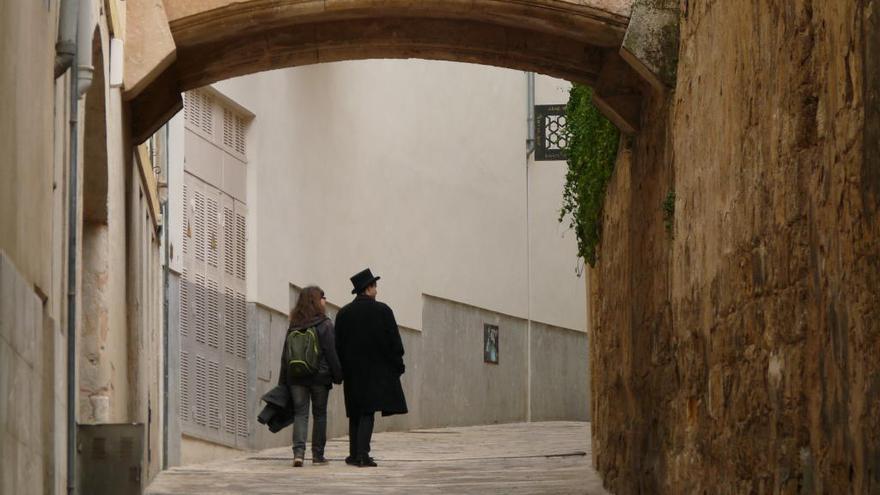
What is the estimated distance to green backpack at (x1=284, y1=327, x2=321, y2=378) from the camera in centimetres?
1355

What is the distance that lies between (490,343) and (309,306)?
423 inches

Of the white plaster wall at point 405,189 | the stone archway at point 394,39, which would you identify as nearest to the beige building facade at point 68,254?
the stone archway at point 394,39

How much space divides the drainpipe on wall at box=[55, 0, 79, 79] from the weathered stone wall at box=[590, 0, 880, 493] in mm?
2597

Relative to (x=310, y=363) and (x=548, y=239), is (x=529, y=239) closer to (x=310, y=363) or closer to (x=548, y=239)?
(x=548, y=239)

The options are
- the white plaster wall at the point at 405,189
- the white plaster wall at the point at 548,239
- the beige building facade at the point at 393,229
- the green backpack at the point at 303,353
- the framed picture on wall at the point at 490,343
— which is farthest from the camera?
the white plaster wall at the point at 548,239

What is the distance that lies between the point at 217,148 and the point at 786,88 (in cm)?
1123

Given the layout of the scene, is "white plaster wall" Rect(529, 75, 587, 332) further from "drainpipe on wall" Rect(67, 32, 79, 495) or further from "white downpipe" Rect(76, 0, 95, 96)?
"drainpipe on wall" Rect(67, 32, 79, 495)

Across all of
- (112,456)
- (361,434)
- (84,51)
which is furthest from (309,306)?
(84,51)

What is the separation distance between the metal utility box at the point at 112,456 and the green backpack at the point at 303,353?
5.55 m

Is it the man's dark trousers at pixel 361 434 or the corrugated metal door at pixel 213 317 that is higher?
the corrugated metal door at pixel 213 317

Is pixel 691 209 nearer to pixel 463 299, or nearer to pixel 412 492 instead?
pixel 412 492

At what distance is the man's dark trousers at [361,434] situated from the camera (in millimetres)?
13664

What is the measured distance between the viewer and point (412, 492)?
1186 centimetres

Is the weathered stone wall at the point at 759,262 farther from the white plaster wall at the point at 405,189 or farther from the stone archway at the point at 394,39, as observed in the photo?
the white plaster wall at the point at 405,189
